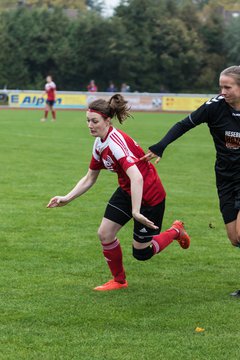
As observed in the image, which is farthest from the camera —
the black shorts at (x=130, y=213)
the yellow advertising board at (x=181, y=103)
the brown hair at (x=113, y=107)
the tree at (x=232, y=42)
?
the tree at (x=232, y=42)

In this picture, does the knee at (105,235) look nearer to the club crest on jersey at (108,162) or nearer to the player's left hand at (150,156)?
the club crest on jersey at (108,162)

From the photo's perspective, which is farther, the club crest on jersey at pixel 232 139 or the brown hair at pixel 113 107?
the brown hair at pixel 113 107

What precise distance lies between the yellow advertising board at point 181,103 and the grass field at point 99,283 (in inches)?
1160

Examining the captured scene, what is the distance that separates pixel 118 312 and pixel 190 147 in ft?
51.1

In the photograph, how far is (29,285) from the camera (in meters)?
6.52

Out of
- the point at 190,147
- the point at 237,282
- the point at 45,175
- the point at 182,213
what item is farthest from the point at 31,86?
the point at 237,282

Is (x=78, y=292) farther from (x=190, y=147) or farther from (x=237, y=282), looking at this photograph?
(x=190, y=147)

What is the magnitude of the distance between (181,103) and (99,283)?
120 ft

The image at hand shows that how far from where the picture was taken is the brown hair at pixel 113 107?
6203mm

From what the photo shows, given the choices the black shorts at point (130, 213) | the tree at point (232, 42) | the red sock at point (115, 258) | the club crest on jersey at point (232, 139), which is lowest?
the red sock at point (115, 258)

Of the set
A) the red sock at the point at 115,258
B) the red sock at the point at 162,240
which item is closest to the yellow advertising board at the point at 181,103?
the red sock at the point at 162,240

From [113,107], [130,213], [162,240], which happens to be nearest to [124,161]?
[113,107]

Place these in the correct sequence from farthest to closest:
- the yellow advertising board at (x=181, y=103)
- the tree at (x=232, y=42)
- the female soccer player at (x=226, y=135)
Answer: the tree at (x=232, y=42) < the yellow advertising board at (x=181, y=103) < the female soccer player at (x=226, y=135)

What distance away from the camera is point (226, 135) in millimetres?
6125
